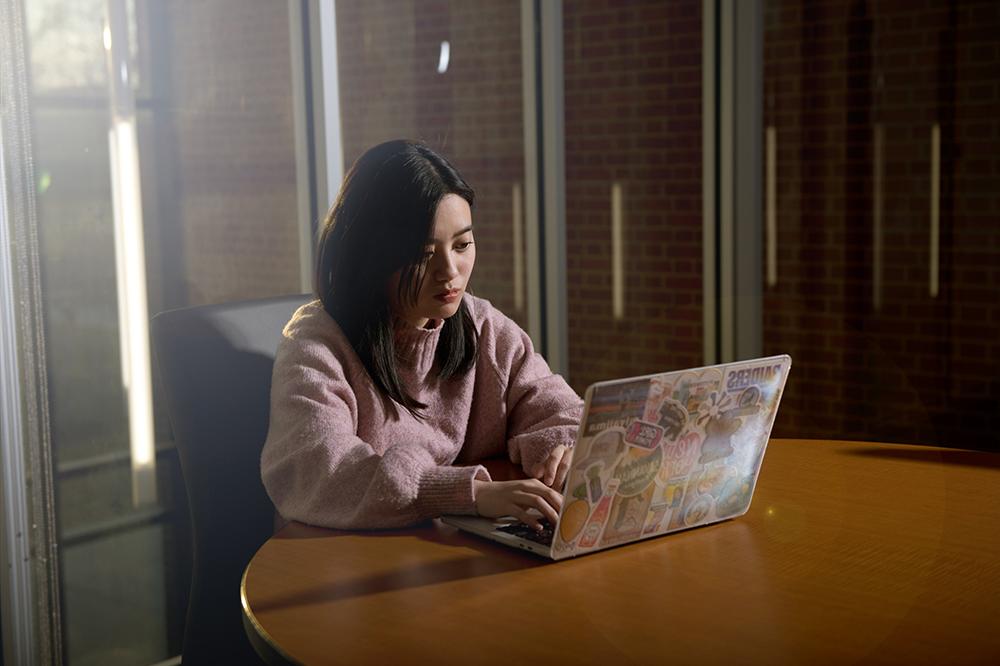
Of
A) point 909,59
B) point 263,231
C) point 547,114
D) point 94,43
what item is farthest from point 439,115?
point 909,59

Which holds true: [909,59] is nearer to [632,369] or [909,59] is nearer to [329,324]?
[632,369]

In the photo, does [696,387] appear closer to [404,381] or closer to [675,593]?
[675,593]

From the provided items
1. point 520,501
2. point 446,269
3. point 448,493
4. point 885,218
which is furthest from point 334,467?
point 885,218

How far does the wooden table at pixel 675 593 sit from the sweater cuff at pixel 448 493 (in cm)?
3

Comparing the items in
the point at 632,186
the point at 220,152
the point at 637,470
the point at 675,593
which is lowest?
the point at 675,593

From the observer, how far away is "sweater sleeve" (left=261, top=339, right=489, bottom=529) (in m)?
1.59

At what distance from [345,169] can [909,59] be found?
2011mm

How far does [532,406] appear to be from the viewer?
81.7 inches

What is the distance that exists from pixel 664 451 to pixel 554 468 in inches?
16.9

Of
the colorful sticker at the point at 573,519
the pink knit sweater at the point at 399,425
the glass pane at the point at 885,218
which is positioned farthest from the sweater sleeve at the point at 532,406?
the glass pane at the point at 885,218

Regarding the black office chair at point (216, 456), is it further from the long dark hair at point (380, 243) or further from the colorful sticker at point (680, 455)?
the colorful sticker at point (680, 455)

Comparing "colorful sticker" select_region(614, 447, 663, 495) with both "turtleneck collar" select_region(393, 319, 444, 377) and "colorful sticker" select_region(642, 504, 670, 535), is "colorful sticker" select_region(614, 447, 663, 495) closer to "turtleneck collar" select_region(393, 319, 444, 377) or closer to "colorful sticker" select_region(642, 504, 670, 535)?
"colorful sticker" select_region(642, 504, 670, 535)

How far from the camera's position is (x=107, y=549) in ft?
9.09

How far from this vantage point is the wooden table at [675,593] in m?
1.17
